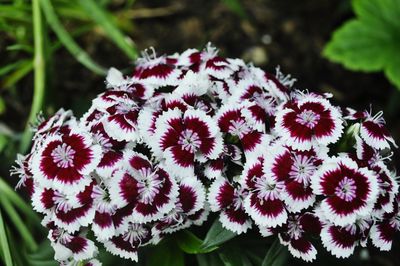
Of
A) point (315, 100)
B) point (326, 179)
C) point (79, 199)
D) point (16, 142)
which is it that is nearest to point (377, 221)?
point (326, 179)

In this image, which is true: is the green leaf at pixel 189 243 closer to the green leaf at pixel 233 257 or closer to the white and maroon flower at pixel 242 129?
the green leaf at pixel 233 257

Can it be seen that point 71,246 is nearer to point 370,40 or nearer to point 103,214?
point 103,214

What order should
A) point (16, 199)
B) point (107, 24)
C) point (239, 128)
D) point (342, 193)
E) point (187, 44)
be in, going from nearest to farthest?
point (342, 193) → point (239, 128) → point (16, 199) → point (107, 24) → point (187, 44)

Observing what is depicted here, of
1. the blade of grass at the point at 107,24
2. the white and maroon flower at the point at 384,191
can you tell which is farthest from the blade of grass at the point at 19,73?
the white and maroon flower at the point at 384,191

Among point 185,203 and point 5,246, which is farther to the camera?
point 5,246

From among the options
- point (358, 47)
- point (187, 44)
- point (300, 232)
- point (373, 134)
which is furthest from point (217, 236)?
Answer: point (187, 44)

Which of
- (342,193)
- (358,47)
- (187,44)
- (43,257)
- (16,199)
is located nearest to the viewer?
(342,193)

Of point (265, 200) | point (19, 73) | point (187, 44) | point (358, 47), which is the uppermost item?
point (187, 44)
